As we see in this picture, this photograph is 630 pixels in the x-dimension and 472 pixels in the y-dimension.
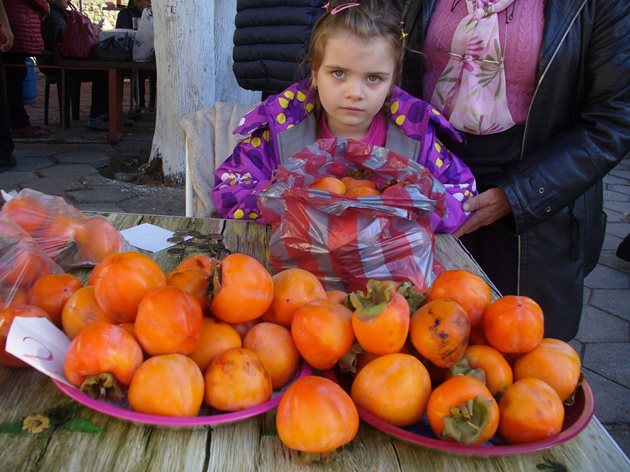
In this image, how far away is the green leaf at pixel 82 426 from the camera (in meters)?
0.80

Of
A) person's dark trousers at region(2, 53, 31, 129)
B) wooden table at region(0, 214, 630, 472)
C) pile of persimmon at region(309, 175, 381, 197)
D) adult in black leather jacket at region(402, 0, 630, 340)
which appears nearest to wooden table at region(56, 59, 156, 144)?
person's dark trousers at region(2, 53, 31, 129)

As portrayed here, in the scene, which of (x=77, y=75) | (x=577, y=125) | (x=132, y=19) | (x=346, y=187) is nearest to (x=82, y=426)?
(x=346, y=187)

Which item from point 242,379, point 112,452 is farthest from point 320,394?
point 112,452

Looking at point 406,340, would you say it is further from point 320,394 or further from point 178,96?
point 178,96

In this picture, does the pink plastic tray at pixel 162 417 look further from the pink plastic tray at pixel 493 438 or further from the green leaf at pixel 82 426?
the pink plastic tray at pixel 493 438

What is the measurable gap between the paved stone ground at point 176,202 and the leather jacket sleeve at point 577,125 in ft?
3.96

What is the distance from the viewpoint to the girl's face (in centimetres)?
176

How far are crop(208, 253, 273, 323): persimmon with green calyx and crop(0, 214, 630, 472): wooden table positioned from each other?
16 cm

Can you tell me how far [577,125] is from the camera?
1.88 m

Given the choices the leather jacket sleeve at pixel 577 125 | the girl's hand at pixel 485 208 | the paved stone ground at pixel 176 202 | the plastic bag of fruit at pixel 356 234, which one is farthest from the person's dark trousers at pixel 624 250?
the plastic bag of fruit at pixel 356 234

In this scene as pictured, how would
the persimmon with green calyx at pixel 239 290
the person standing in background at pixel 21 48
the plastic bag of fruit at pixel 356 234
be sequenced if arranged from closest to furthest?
the persimmon with green calyx at pixel 239 290 → the plastic bag of fruit at pixel 356 234 → the person standing in background at pixel 21 48

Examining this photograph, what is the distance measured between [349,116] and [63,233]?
929 mm

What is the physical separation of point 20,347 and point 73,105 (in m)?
8.08

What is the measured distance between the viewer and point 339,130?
2.00 metres
